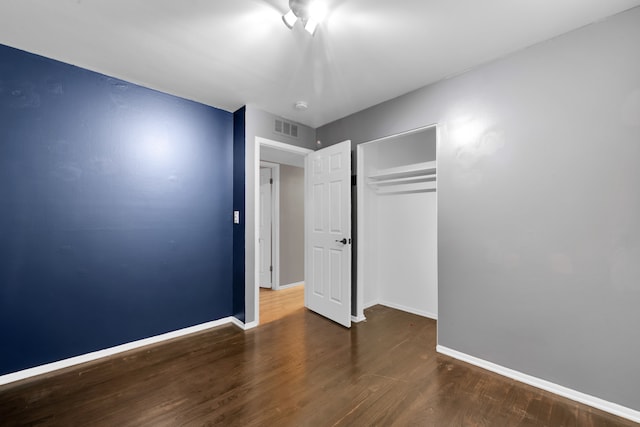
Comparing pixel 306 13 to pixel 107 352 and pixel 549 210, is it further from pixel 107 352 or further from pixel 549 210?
pixel 107 352

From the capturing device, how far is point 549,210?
2012 mm

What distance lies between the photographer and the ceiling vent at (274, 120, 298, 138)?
3439mm

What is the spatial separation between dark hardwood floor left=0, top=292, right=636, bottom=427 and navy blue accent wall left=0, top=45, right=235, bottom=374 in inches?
15.0

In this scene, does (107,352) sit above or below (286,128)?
below

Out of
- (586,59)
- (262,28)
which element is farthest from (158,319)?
(586,59)

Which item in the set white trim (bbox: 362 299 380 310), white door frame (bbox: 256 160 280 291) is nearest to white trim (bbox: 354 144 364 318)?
white trim (bbox: 362 299 380 310)

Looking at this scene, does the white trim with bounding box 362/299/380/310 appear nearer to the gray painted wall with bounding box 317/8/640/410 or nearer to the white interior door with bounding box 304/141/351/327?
the white interior door with bounding box 304/141/351/327

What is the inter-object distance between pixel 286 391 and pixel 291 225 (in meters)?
3.23

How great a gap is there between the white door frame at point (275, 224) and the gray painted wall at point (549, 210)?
2.91 metres

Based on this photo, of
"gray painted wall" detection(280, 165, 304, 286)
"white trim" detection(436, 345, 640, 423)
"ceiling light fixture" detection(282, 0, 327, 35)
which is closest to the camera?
"ceiling light fixture" detection(282, 0, 327, 35)

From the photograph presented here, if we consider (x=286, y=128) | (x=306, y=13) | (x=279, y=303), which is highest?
(x=306, y=13)

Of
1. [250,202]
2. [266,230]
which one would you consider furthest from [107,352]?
[266,230]

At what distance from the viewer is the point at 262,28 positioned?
74.2 inches

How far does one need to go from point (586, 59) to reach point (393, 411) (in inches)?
107
